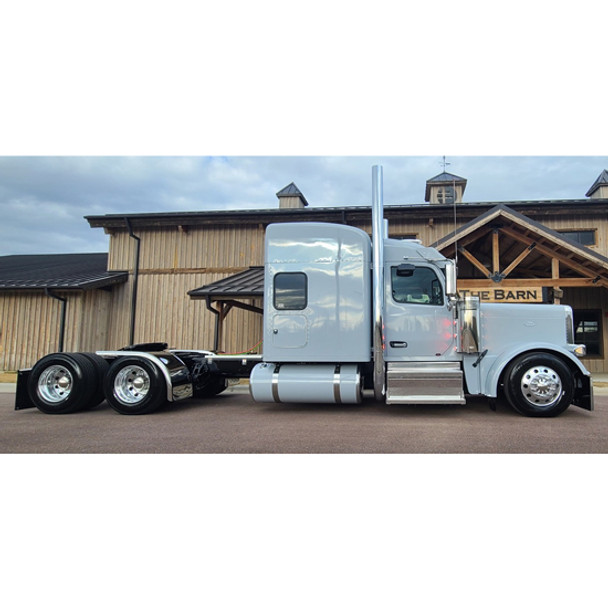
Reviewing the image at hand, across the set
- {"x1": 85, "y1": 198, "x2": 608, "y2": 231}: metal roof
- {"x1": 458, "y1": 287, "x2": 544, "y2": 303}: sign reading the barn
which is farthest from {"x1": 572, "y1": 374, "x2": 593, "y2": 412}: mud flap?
{"x1": 85, "y1": 198, "x2": 608, "y2": 231}: metal roof

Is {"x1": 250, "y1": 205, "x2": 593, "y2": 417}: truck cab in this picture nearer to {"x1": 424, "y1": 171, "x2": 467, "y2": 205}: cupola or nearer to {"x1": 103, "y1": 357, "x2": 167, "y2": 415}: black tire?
{"x1": 103, "y1": 357, "x2": 167, "y2": 415}: black tire

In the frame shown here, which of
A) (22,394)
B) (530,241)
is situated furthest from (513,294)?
(22,394)

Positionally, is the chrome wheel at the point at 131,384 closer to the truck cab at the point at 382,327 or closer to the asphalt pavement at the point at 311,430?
the asphalt pavement at the point at 311,430

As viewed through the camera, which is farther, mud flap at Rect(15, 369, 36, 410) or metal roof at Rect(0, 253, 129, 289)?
metal roof at Rect(0, 253, 129, 289)

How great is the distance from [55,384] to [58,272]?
11.5 meters

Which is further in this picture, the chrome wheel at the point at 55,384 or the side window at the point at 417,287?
the chrome wheel at the point at 55,384

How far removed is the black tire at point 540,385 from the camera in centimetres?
649

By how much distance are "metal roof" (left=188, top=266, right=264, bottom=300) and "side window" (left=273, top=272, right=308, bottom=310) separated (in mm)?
5790

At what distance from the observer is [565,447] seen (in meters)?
4.93

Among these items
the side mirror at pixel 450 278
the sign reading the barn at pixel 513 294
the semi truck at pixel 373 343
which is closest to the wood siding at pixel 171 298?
the sign reading the barn at pixel 513 294

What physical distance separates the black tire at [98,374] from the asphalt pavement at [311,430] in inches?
6.7

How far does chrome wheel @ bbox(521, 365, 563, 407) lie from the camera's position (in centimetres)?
653

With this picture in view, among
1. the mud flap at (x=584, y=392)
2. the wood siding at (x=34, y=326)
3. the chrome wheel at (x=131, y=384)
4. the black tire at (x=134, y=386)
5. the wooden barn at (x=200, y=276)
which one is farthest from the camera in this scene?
the wood siding at (x=34, y=326)

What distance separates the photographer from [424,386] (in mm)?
6617
